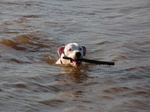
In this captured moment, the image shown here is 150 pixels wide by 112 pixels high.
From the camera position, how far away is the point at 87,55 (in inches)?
395

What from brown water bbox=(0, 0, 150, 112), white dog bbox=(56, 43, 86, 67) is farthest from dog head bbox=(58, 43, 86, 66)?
brown water bbox=(0, 0, 150, 112)

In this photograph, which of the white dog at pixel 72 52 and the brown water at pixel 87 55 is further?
the white dog at pixel 72 52

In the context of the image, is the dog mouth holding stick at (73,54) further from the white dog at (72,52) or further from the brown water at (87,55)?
the brown water at (87,55)

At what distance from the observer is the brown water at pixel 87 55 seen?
6.27 meters

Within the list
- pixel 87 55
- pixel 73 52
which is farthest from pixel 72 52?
pixel 87 55

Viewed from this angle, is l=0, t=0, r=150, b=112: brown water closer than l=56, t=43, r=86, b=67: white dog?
Yes

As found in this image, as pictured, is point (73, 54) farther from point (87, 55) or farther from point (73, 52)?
point (87, 55)

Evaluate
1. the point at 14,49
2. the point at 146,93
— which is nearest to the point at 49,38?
the point at 14,49

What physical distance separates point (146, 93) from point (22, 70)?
106 inches

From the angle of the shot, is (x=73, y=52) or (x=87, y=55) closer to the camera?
(x=73, y=52)

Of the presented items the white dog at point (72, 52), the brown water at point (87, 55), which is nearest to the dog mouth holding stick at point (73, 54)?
the white dog at point (72, 52)

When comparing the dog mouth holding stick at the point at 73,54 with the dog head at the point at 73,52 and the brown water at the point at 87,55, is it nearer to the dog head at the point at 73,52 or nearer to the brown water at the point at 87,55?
the dog head at the point at 73,52

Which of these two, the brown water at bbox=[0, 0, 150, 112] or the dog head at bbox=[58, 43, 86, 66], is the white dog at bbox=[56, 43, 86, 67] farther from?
the brown water at bbox=[0, 0, 150, 112]

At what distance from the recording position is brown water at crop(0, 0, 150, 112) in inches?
247
